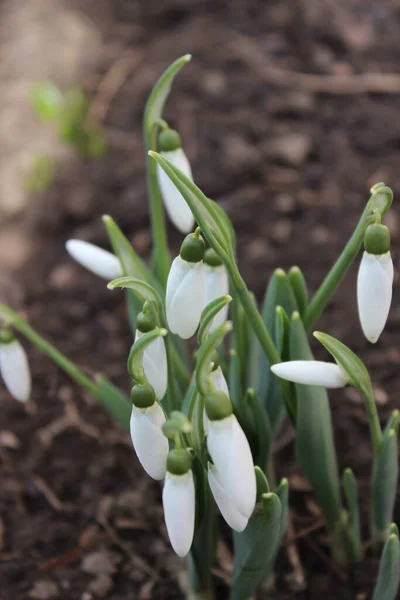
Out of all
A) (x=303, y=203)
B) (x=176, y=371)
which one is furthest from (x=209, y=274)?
(x=303, y=203)

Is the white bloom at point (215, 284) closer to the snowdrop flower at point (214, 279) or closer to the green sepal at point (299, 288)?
the snowdrop flower at point (214, 279)

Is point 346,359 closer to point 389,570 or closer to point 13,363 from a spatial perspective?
point 389,570

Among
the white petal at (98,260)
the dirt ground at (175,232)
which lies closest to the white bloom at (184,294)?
the white petal at (98,260)

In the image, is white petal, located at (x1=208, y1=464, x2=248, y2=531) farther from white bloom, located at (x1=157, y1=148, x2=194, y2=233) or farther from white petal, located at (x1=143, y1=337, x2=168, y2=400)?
white bloom, located at (x1=157, y1=148, x2=194, y2=233)

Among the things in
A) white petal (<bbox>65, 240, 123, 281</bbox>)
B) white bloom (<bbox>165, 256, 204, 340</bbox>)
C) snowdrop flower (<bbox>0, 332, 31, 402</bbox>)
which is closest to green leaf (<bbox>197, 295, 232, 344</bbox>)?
white bloom (<bbox>165, 256, 204, 340</bbox>)

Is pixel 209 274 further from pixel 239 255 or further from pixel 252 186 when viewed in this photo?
pixel 252 186
